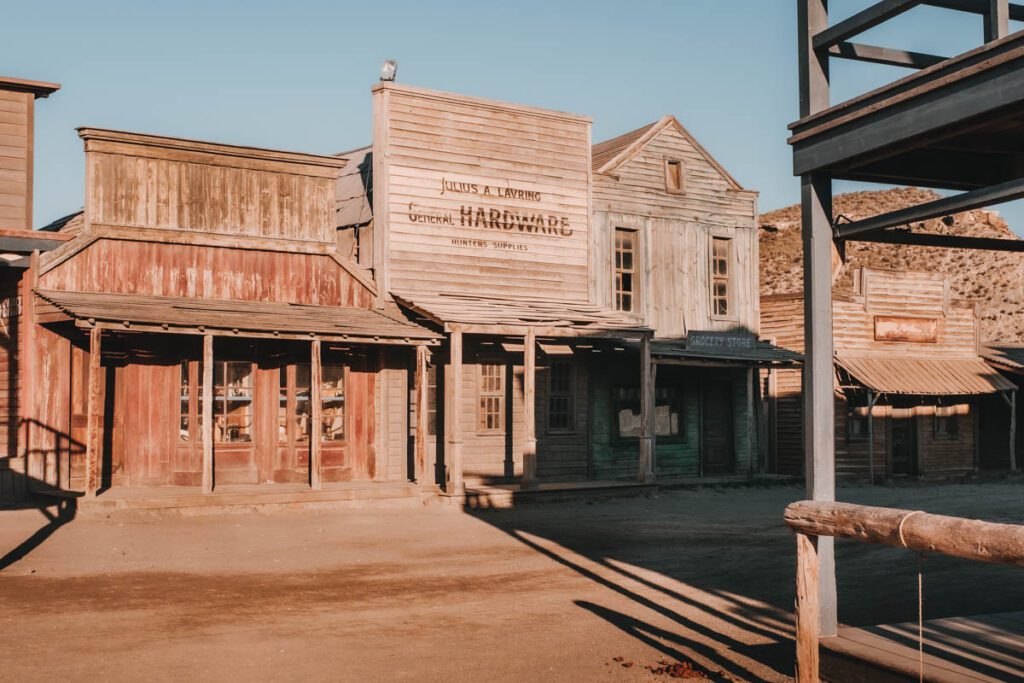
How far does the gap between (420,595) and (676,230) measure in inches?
614

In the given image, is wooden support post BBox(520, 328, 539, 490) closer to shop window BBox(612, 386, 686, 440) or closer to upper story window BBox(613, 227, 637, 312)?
shop window BBox(612, 386, 686, 440)

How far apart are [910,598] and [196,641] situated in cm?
684

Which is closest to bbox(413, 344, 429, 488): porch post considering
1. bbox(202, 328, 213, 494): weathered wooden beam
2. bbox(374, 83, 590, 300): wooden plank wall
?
bbox(374, 83, 590, 300): wooden plank wall

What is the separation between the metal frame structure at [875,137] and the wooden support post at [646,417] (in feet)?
42.2

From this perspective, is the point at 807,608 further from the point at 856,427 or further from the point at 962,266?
the point at 962,266

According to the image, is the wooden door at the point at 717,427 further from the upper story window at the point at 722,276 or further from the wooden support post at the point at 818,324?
the wooden support post at the point at 818,324

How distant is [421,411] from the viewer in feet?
66.1

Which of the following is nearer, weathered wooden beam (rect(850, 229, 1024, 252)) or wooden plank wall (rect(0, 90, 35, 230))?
weathered wooden beam (rect(850, 229, 1024, 252))

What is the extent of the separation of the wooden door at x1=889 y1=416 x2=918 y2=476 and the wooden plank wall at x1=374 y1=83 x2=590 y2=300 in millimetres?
10025

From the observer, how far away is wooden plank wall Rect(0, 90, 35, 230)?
1939 centimetres

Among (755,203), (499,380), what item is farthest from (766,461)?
(499,380)

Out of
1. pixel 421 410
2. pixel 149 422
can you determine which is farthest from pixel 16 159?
pixel 421 410

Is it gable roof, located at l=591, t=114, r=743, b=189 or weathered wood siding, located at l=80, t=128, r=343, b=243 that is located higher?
gable roof, located at l=591, t=114, r=743, b=189

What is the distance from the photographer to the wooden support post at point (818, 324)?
8.08m
